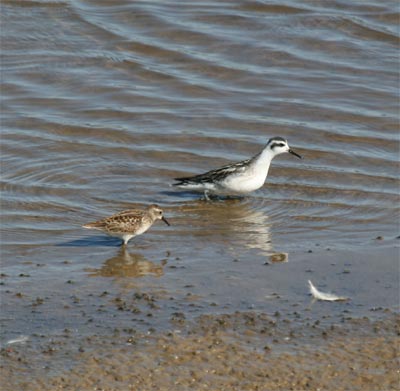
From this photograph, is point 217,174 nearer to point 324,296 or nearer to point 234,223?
point 234,223

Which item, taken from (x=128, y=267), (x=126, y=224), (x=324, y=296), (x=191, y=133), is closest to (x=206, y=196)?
(x=191, y=133)

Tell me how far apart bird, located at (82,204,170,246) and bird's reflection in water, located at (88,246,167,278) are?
23 centimetres

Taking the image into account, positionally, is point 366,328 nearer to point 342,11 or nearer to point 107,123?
point 107,123

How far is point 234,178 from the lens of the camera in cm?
1412

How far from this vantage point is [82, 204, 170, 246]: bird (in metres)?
11.8

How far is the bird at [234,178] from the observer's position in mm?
14109

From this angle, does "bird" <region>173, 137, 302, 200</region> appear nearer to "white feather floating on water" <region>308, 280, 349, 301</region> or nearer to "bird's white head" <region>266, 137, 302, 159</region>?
"bird's white head" <region>266, 137, 302, 159</region>

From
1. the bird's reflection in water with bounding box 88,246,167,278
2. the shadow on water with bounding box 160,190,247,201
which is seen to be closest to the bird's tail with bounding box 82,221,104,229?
the bird's reflection in water with bounding box 88,246,167,278

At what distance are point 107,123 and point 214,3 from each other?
641 cm

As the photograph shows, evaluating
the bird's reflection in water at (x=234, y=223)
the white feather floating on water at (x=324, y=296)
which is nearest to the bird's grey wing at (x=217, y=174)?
the bird's reflection in water at (x=234, y=223)

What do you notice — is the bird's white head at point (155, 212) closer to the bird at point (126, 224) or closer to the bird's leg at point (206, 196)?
the bird at point (126, 224)

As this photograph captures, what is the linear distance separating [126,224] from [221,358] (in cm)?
325

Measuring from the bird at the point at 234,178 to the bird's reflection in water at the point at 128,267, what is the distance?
2.73 m

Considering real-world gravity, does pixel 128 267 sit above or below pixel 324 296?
below
